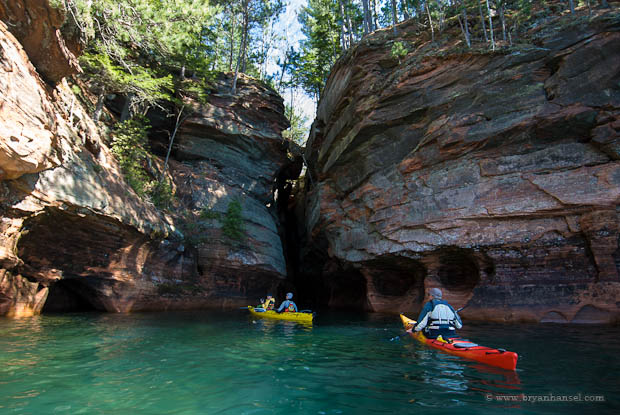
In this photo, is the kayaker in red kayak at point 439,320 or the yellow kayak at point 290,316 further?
the yellow kayak at point 290,316

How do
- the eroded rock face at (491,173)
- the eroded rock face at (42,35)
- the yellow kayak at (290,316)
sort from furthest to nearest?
the yellow kayak at (290,316)
the eroded rock face at (491,173)
the eroded rock face at (42,35)

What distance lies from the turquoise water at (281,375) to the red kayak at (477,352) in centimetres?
17

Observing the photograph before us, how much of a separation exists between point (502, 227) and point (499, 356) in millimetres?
8673

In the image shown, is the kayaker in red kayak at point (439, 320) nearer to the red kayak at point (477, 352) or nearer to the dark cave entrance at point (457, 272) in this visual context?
the red kayak at point (477, 352)

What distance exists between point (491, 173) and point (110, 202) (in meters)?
14.7

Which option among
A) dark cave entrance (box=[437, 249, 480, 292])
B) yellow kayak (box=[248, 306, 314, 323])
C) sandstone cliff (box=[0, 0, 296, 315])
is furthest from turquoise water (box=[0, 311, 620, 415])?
dark cave entrance (box=[437, 249, 480, 292])

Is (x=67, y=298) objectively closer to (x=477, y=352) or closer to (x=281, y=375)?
(x=281, y=375)

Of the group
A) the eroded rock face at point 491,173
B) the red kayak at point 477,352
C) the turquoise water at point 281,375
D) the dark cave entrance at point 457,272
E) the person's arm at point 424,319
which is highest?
the eroded rock face at point 491,173

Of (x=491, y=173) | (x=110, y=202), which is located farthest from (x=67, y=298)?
(x=491, y=173)

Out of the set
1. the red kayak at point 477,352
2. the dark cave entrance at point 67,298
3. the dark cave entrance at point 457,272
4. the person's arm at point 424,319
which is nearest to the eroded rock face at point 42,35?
the dark cave entrance at point 67,298

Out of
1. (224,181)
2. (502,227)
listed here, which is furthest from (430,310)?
(224,181)

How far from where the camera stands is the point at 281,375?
536 centimetres

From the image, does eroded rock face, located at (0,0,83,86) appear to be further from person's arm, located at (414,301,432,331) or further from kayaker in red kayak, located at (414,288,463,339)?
person's arm, located at (414,301,432,331)

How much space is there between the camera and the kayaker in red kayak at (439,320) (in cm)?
770
